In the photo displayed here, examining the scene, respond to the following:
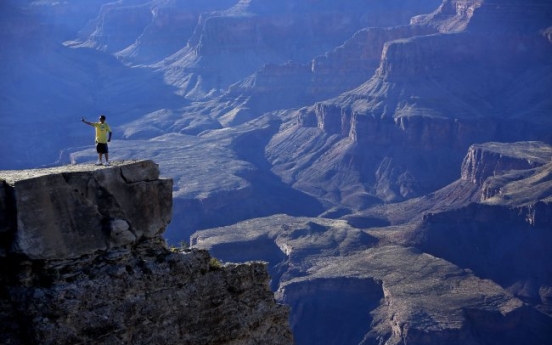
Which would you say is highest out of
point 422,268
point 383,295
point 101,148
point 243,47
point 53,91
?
point 243,47

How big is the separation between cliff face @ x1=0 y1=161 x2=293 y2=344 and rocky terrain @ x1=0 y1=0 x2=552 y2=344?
4552 cm

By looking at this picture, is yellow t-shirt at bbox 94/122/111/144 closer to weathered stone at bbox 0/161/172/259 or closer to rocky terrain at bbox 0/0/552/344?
weathered stone at bbox 0/161/172/259

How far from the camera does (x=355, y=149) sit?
128125 millimetres

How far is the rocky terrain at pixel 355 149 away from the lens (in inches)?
2635

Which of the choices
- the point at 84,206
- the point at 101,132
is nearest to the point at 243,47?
the point at 101,132

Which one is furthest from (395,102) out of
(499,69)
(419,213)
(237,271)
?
(237,271)

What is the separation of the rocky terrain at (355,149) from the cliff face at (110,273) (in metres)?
45.5

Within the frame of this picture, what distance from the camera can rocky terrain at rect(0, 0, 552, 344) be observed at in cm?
6694

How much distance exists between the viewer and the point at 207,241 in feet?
266

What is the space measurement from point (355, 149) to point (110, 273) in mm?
→ 115601

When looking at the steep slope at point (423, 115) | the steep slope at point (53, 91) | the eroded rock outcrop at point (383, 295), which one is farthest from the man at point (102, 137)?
the steep slope at point (53, 91)

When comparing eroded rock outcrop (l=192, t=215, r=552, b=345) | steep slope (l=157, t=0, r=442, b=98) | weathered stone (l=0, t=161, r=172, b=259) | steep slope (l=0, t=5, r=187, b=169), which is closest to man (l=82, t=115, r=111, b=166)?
weathered stone (l=0, t=161, r=172, b=259)

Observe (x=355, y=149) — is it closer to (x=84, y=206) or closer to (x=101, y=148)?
(x=101, y=148)

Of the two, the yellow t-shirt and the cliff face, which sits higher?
the yellow t-shirt
